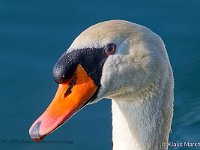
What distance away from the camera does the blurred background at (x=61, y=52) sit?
7246mm

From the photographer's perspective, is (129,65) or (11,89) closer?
(129,65)

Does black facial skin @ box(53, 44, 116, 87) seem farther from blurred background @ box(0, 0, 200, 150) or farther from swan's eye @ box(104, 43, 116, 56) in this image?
blurred background @ box(0, 0, 200, 150)

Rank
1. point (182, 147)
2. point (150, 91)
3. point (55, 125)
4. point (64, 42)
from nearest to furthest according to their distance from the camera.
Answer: point (55, 125)
point (150, 91)
point (182, 147)
point (64, 42)

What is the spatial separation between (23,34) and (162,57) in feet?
12.1

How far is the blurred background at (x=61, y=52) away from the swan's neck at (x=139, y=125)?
227 cm

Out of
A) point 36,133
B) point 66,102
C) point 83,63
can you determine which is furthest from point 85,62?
point 36,133

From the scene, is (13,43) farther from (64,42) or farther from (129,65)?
(129,65)

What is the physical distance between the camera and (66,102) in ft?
14.6

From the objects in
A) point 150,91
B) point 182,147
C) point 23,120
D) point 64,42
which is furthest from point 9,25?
point 150,91

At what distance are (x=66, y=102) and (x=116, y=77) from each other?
37 centimetres

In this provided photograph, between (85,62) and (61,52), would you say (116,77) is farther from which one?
(61,52)

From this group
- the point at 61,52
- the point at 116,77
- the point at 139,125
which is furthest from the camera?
the point at 61,52

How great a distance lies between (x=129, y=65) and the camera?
4543mm

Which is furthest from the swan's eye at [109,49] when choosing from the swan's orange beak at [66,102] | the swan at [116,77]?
the swan's orange beak at [66,102]
